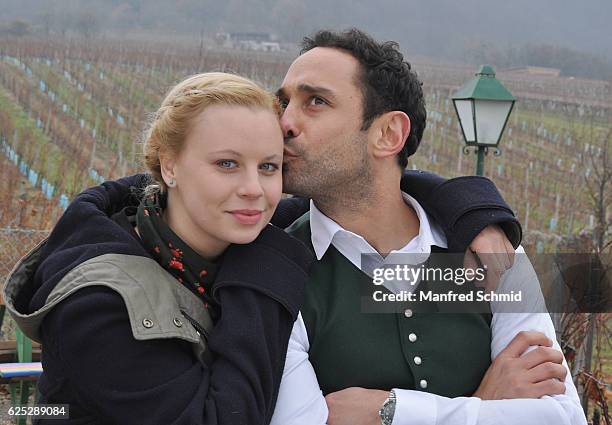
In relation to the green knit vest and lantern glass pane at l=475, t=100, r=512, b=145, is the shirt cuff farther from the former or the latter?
lantern glass pane at l=475, t=100, r=512, b=145

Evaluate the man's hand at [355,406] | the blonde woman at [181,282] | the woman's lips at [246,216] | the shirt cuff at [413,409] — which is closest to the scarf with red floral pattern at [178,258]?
the blonde woman at [181,282]

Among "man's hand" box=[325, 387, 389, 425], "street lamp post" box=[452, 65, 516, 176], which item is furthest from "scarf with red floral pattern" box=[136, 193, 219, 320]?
"street lamp post" box=[452, 65, 516, 176]

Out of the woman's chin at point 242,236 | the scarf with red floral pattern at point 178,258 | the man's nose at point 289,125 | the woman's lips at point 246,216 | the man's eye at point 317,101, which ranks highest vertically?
the man's eye at point 317,101

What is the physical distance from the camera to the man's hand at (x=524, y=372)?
165cm

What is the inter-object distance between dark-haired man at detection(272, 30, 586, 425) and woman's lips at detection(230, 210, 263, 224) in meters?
0.27

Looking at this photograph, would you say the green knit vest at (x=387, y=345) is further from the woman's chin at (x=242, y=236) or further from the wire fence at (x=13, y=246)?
the wire fence at (x=13, y=246)

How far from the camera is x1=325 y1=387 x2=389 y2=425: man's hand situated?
1.61 metres

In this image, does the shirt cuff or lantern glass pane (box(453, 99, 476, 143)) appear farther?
Answer: lantern glass pane (box(453, 99, 476, 143))

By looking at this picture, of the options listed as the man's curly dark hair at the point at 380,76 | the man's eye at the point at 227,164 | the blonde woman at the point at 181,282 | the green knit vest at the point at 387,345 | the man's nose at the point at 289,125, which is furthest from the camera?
the man's curly dark hair at the point at 380,76

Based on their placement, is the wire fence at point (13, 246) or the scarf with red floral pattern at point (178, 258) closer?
the scarf with red floral pattern at point (178, 258)

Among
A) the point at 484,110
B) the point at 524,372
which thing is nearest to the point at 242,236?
the point at 524,372

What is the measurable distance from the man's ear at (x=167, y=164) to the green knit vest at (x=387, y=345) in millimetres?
430

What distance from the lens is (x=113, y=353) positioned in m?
1.35

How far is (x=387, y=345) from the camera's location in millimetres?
1734
